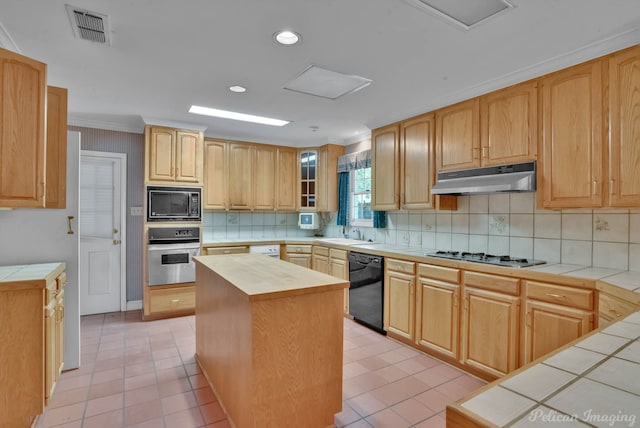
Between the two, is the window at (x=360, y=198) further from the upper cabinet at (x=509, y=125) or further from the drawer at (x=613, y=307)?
the drawer at (x=613, y=307)

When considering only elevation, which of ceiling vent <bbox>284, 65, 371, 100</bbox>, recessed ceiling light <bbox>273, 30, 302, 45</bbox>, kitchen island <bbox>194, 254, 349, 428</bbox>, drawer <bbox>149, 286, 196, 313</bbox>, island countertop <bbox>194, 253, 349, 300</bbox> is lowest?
drawer <bbox>149, 286, 196, 313</bbox>

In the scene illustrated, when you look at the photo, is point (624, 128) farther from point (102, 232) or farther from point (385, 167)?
point (102, 232)

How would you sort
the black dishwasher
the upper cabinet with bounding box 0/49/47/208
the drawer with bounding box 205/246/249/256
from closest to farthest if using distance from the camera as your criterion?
the upper cabinet with bounding box 0/49/47/208, the black dishwasher, the drawer with bounding box 205/246/249/256

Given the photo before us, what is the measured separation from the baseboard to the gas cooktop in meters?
3.69

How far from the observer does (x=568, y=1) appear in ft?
5.56

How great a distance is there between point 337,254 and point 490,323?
2.00 m

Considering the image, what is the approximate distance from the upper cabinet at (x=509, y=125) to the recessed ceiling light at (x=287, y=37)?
1.74 m

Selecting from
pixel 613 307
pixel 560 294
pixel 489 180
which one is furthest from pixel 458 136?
pixel 613 307

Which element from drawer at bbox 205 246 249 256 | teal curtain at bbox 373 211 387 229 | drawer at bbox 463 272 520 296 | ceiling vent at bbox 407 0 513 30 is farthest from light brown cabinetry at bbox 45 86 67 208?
teal curtain at bbox 373 211 387 229

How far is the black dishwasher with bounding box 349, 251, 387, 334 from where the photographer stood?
3543mm

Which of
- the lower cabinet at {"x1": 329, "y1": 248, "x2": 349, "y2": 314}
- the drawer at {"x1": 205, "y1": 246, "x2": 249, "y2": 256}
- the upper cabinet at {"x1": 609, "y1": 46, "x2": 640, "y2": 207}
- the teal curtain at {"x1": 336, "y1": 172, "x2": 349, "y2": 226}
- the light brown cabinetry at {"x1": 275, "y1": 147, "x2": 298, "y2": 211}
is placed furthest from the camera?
the light brown cabinetry at {"x1": 275, "y1": 147, "x2": 298, "y2": 211}

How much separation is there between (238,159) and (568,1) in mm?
3930

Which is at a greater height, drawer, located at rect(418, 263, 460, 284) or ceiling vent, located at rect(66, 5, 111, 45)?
ceiling vent, located at rect(66, 5, 111, 45)

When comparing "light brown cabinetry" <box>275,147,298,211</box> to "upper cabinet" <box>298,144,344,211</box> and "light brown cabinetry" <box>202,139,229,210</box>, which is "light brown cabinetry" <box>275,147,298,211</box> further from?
"light brown cabinetry" <box>202,139,229,210</box>
